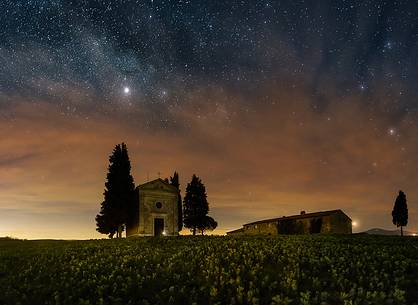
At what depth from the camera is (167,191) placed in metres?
62.1

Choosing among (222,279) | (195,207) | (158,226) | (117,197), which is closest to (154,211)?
(158,226)

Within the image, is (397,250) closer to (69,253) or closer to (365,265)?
(365,265)

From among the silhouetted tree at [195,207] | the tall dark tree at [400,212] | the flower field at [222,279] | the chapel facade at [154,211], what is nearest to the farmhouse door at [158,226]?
the chapel facade at [154,211]

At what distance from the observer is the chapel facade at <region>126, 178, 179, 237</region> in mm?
58531

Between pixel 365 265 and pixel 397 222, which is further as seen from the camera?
pixel 397 222

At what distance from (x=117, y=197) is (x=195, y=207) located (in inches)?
763

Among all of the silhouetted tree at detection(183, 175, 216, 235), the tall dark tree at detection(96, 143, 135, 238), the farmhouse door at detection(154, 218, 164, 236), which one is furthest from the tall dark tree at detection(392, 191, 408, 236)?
the tall dark tree at detection(96, 143, 135, 238)

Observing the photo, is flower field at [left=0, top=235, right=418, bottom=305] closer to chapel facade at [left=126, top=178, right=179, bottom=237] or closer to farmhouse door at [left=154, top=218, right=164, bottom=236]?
chapel facade at [left=126, top=178, right=179, bottom=237]

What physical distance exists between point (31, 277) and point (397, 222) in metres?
84.8

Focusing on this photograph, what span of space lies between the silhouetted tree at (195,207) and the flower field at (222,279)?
46112 mm

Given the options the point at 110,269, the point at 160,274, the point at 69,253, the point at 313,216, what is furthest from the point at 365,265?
the point at 313,216

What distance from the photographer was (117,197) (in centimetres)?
5491

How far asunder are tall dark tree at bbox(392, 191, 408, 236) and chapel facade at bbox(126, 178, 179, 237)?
176 ft

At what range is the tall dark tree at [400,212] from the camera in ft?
281
